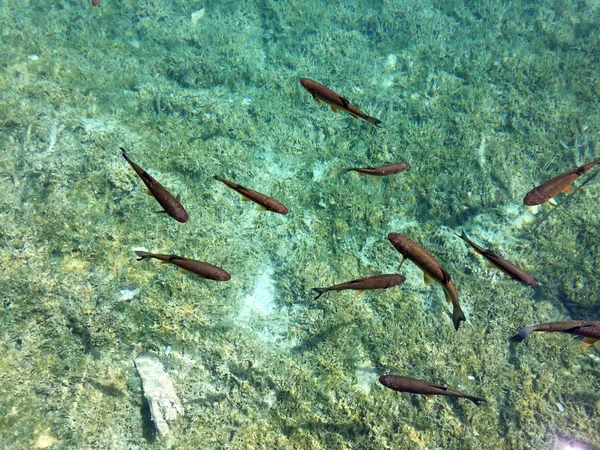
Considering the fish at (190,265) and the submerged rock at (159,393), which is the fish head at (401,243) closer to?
the fish at (190,265)

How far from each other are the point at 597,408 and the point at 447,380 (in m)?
1.98

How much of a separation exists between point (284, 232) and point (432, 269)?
3.14 meters

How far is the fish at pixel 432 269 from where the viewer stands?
2.55 metres

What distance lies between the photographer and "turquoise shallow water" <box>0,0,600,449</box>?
11.5 feet

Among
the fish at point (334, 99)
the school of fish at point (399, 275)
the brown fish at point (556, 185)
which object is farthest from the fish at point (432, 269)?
the brown fish at point (556, 185)

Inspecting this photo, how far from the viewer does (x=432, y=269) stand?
265 centimetres

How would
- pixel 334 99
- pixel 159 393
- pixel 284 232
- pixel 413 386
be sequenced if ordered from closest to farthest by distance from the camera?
pixel 413 386 < pixel 334 99 < pixel 159 393 < pixel 284 232

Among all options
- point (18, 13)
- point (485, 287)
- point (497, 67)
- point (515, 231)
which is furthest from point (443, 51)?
point (18, 13)

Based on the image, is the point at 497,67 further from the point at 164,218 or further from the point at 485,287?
the point at 164,218

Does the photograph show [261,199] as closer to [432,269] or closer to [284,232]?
[432,269]

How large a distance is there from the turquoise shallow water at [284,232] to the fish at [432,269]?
1.75 m

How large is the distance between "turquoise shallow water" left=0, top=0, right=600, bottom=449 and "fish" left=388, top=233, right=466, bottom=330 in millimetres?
1748

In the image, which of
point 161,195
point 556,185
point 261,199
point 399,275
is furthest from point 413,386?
point 161,195

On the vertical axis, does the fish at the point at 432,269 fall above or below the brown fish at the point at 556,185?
below
